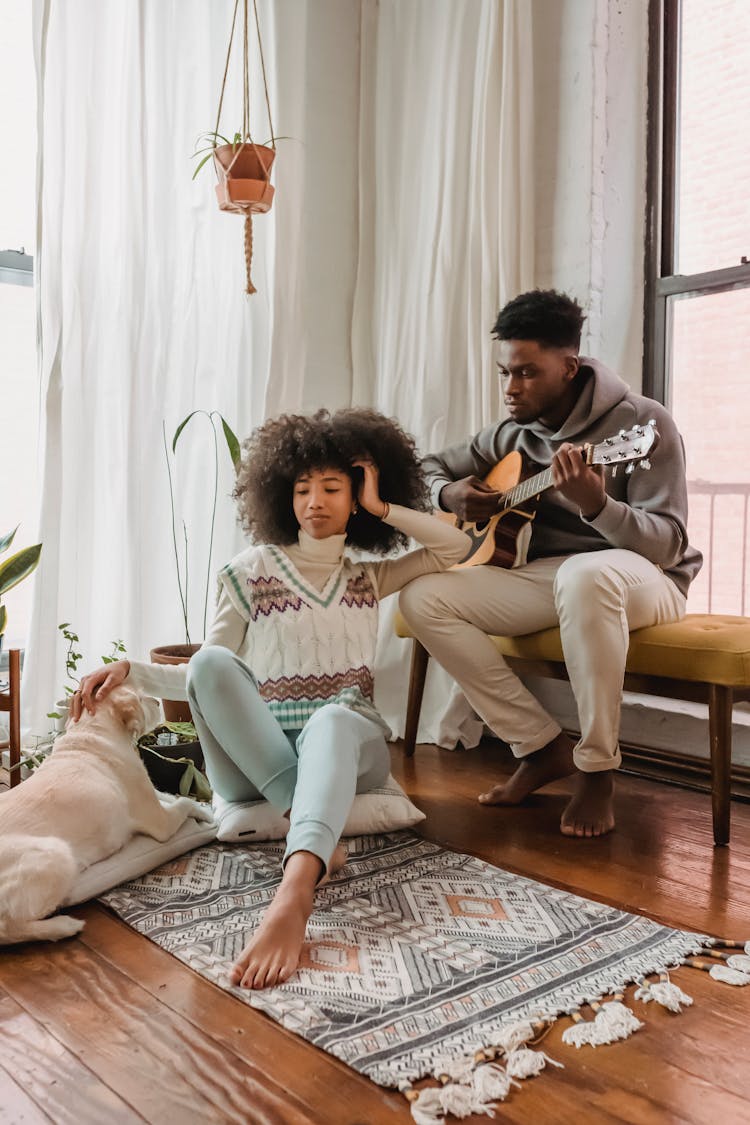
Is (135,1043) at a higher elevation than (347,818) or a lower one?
lower

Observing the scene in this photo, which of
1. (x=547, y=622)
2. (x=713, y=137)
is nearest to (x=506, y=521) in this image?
(x=547, y=622)

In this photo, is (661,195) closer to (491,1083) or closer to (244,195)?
(244,195)

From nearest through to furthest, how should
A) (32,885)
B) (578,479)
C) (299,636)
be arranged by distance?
(32,885)
(299,636)
(578,479)

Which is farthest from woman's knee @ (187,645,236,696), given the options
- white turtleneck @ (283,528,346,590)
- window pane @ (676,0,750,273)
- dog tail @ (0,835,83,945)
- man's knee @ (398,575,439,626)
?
window pane @ (676,0,750,273)

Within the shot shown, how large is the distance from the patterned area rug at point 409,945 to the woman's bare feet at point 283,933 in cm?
2

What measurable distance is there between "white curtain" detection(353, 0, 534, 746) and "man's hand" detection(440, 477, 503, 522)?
19.3 inches

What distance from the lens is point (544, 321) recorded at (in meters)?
2.48

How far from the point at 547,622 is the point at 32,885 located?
1.42m

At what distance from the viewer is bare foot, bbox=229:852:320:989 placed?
4.68 ft

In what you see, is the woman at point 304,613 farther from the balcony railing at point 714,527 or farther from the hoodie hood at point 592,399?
the balcony railing at point 714,527

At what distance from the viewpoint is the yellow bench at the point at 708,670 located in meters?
2.10

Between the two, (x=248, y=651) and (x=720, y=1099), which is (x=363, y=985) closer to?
(x=720, y=1099)

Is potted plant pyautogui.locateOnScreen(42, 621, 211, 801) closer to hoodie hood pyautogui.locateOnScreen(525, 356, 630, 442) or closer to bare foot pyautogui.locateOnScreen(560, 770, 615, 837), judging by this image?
bare foot pyautogui.locateOnScreen(560, 770, 615, 837)

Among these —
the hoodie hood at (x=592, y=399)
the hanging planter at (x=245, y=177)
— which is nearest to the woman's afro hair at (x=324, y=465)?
the hoodie hood at (x=592, y=399)
